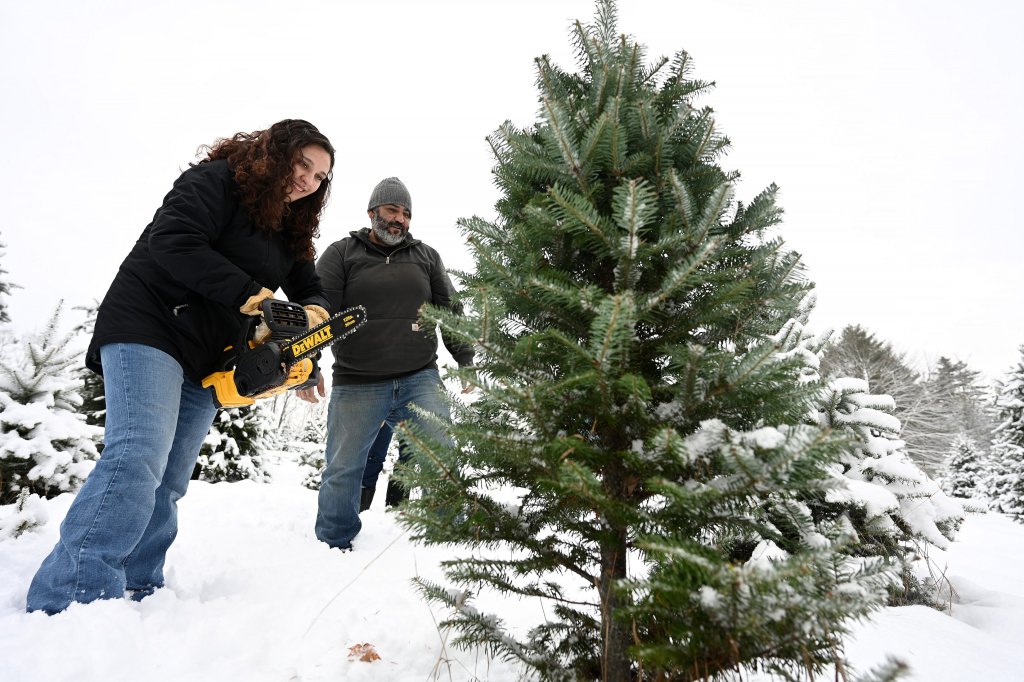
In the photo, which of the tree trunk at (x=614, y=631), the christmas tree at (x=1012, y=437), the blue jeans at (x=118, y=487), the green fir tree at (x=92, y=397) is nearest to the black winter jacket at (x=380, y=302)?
the blue jeans at (x=118, y=487)

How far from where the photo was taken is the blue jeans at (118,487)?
1990mm

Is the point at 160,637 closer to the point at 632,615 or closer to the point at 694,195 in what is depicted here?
the point at 632,615

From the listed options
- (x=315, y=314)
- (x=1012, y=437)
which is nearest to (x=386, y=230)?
(x=315, y=314)

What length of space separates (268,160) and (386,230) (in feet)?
5.12

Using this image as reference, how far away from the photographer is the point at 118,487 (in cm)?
207

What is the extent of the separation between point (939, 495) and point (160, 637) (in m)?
4.40

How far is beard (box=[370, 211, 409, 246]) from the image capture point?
13.2 feet

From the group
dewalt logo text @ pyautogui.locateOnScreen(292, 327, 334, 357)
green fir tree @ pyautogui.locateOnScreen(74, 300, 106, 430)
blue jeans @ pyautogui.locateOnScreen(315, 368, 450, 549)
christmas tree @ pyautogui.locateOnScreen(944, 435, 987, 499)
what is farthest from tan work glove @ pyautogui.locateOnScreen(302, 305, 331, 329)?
christmas tree @ pyautogui.locateOnScreen(944, 435, 987, 499)

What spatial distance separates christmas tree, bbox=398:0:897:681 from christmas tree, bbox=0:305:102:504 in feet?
15.3

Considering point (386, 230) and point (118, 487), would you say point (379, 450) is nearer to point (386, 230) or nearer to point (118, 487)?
point (386, 230)

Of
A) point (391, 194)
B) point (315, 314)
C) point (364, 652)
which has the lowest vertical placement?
point (364, 652)

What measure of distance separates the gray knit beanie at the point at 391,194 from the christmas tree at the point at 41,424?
3.42 meters

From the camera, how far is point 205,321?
2473 millimetres

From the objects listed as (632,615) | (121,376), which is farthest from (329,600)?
(632,615)
